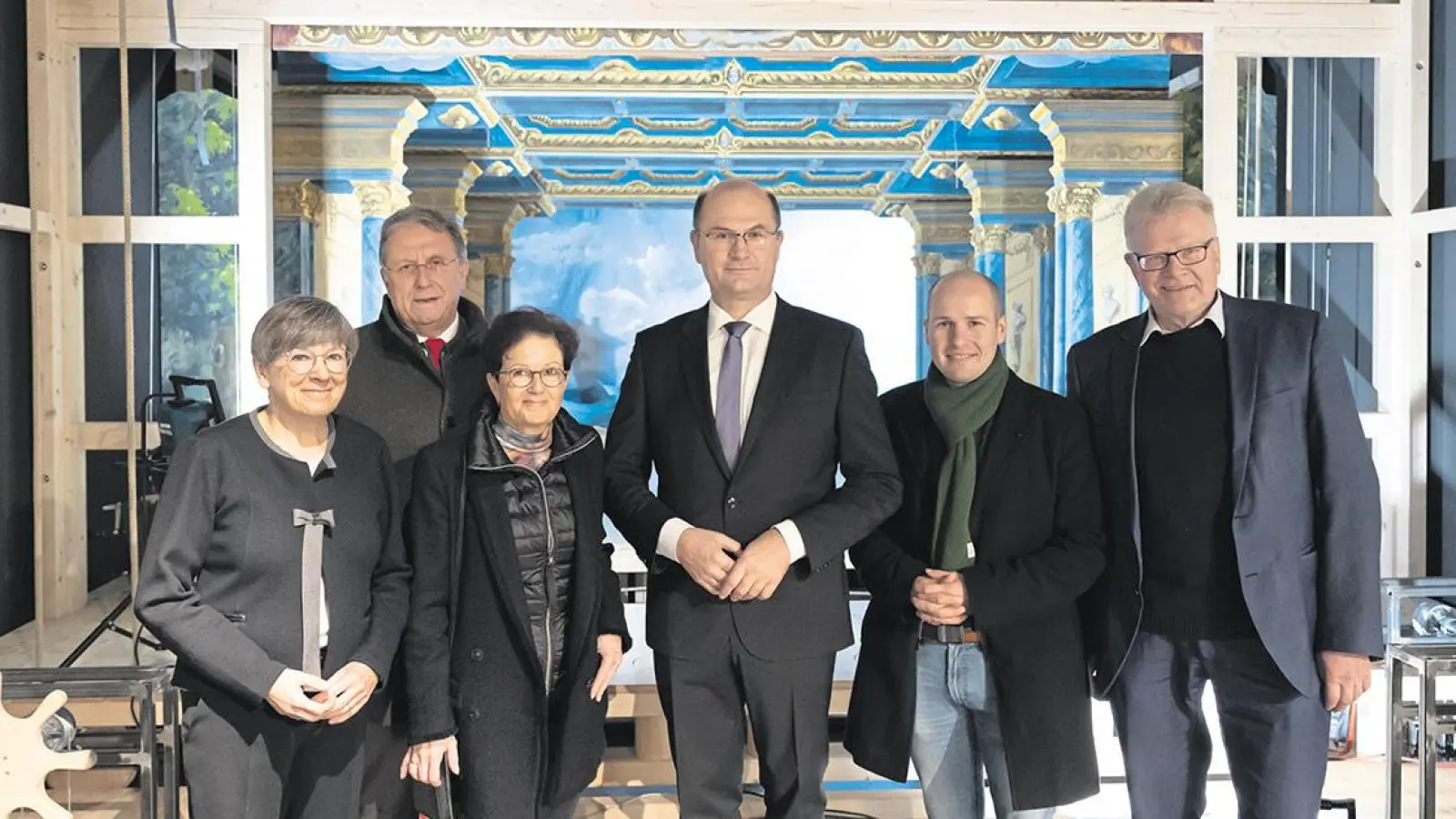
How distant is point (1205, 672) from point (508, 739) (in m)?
1.26

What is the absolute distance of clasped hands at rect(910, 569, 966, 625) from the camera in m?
2.13

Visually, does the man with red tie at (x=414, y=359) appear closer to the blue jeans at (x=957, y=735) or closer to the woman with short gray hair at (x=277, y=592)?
the woman with short gray hair at (x=277, y=592)

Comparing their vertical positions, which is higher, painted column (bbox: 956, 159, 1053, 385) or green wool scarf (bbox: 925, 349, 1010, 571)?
painted column (bbox: 956, 159, 1053, 385)

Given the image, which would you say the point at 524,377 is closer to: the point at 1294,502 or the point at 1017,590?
the point at 1017,590

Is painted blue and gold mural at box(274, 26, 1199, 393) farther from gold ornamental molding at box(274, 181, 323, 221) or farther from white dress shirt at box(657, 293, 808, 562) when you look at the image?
white dress shirt at box(657, 293, 808, 562)

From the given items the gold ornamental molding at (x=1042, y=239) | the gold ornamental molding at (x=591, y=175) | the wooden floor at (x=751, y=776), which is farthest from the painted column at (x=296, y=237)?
the gold ornamental molding at (x=1042, y=239)

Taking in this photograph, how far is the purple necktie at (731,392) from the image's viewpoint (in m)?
2.20

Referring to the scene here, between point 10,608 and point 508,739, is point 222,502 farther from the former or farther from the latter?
point 10,608

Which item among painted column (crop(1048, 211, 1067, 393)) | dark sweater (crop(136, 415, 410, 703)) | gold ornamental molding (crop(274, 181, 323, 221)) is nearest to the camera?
dark sweater (crop(136, 415, 410, 703))

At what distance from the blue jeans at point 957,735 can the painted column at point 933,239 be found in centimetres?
610

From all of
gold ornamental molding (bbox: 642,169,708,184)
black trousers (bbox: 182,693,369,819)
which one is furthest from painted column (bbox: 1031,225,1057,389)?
black trousers (bbox: 182,693,369,819)

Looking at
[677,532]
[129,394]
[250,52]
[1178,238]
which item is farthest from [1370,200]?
[129,394]

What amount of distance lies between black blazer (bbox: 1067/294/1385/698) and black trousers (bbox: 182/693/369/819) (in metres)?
1.43

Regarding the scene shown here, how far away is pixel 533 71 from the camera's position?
6.69 meters
